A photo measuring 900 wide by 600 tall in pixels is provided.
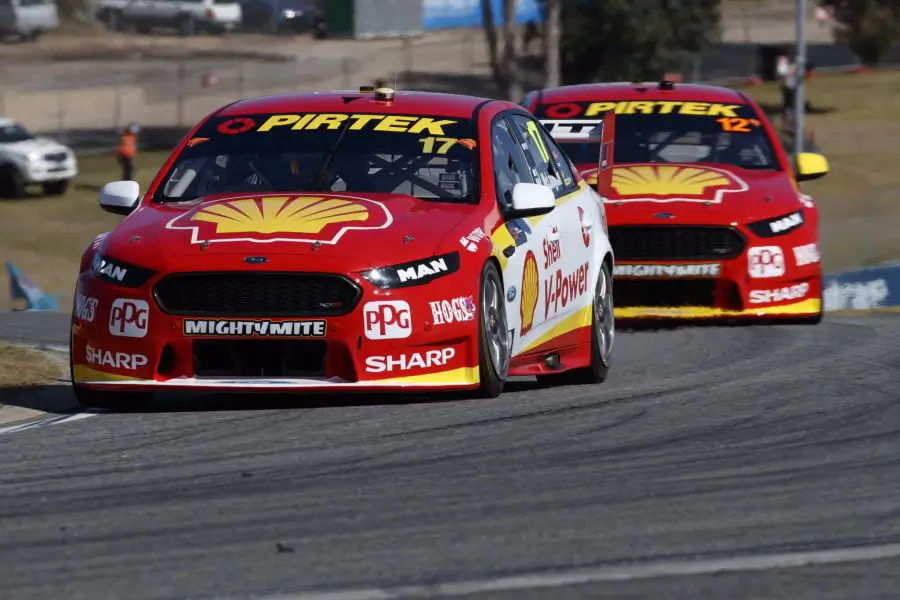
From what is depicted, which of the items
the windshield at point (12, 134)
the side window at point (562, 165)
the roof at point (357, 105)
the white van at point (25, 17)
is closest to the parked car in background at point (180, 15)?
the white van at point (25, 17)

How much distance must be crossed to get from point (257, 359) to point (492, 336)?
1101 mm

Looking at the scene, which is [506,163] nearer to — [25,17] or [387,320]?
[387,320]

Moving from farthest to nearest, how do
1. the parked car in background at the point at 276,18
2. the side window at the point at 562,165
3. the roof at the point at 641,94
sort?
the parked car in background at the point at 276,18, the roof at the point at 641,94, the side window at the point at 562,165

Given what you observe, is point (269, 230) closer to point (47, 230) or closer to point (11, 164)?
point (47, 230)

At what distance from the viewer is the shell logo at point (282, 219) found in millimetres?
8758

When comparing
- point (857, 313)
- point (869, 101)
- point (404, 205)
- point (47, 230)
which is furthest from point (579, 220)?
point (869, 101)

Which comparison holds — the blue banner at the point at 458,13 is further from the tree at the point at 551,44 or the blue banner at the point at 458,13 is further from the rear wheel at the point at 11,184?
the rear wheel at the point at 11,184

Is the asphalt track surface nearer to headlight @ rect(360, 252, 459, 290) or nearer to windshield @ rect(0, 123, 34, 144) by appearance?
headlight @ rect(360, 252, 459, 290)

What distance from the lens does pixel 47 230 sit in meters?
33.8

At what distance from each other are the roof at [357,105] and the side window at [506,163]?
0.18 metres

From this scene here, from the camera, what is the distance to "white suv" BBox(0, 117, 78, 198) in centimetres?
3769

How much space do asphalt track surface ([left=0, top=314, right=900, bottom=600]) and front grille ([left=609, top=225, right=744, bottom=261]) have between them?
15.0 feet

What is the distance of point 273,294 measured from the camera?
8578mm

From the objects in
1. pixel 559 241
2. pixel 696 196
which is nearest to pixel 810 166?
pixel 696 196
